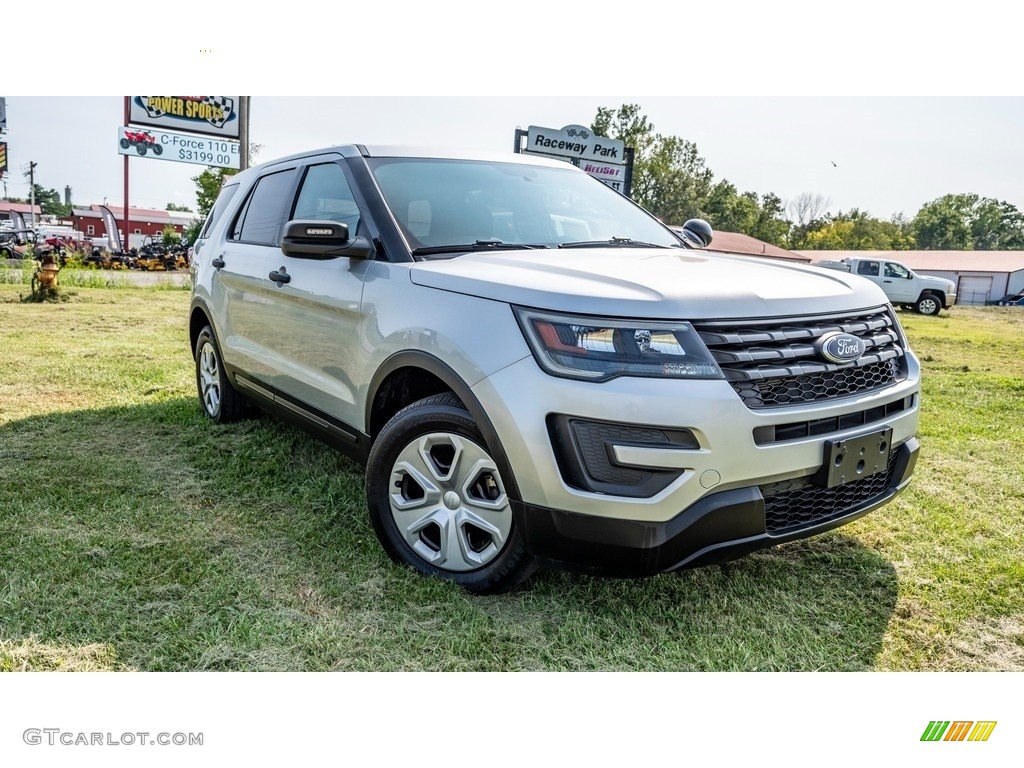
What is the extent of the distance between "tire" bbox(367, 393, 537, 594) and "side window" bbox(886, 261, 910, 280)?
22.0 m

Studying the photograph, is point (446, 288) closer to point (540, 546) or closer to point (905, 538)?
point (540, 546)

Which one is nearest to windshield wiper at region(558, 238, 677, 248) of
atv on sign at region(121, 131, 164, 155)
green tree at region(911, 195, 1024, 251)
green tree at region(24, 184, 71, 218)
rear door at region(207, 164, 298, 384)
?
rear door at region(207, 164, 298, 384)

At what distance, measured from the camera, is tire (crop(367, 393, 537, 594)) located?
8.65ft

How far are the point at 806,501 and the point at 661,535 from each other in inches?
22.3

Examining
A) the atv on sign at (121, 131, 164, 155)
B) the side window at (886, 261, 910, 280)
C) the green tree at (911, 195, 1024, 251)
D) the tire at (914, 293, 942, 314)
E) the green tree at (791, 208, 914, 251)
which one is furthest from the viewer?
the green tree at (791, 208, 914, 251)

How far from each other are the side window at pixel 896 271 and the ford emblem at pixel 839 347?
2148 cm

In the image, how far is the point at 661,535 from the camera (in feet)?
7.63

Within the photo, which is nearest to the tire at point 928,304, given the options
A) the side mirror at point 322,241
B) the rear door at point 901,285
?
the rear door at point 901,285

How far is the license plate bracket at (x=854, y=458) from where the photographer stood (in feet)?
8.13

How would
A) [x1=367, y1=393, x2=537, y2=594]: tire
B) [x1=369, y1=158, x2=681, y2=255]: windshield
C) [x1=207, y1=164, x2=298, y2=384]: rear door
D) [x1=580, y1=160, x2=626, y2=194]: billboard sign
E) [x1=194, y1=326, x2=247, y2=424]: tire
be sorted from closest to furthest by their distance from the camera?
[x1=367, y1=393, x2=537, y2=594]: tire
[x1=369, y1=158, x2=681, y2=255]: windshield
[x1=207, y1=164, x2=298, y2=384]: rear door
[x1=194, y1=326, x2=247, y2=424]: tire
[x1=580, y1=160, x2=626, y2=194]: billboard sign

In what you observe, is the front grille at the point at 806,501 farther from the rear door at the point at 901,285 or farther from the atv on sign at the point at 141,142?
the rear door at the point at 901,285

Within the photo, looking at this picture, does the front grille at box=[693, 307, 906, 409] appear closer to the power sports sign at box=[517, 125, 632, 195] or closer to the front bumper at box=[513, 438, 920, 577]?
the front bumper at box=[513, 438, 920, 577]
